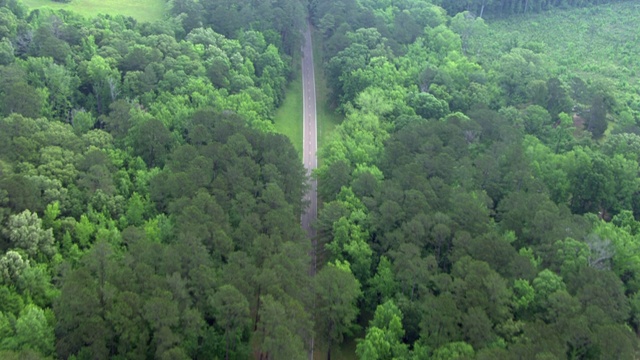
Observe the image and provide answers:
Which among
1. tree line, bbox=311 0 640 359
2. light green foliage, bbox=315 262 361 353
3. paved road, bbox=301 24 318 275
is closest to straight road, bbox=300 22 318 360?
paved road, bbox=301 24 318 275

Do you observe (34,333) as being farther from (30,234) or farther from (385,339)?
(385,339)

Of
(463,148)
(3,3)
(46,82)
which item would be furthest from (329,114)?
(3,3)

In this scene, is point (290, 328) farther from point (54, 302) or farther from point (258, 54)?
point (258, 54)

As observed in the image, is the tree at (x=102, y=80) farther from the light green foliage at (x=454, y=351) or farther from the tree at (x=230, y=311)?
the light green foliage at (x=454, y=351)

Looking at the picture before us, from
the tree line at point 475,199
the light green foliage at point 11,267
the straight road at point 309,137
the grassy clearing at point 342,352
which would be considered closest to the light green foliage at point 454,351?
the tree line at point 475,199

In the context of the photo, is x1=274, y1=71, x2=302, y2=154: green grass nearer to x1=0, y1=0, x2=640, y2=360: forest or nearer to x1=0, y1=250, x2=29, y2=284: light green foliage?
x1=0, y1=0, x2=640, y2=360: forest
